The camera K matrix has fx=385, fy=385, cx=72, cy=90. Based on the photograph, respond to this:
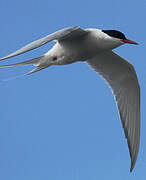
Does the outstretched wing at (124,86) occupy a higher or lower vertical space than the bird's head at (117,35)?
lower

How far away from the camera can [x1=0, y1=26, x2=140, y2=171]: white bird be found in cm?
534

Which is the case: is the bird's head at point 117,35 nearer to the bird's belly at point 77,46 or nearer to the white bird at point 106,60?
the white bird at point 106,60

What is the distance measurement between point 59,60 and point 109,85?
5.55 ft

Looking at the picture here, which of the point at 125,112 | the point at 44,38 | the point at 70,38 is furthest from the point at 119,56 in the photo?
the point at 44,38

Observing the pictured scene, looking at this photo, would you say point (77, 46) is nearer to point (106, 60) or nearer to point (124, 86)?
point (106, 60)

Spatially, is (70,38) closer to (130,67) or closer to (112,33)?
(112,33)

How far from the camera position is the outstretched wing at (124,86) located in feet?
21.3

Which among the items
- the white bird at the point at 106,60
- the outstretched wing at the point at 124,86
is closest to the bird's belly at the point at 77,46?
the white bird at the point at 106,60

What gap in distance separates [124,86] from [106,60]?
619 millimetres

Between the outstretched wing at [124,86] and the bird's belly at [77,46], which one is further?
the outstretched wing at [124,86]

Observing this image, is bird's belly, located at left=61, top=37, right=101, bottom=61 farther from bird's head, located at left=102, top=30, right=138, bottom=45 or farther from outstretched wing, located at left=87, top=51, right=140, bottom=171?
outstretched wing, located at left=87, top=51, right=140, bottom=171

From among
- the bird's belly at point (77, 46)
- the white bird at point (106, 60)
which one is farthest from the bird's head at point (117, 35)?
the bird's belly at point (77, 46)

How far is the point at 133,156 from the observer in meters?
6.22

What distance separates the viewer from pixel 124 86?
688cm
